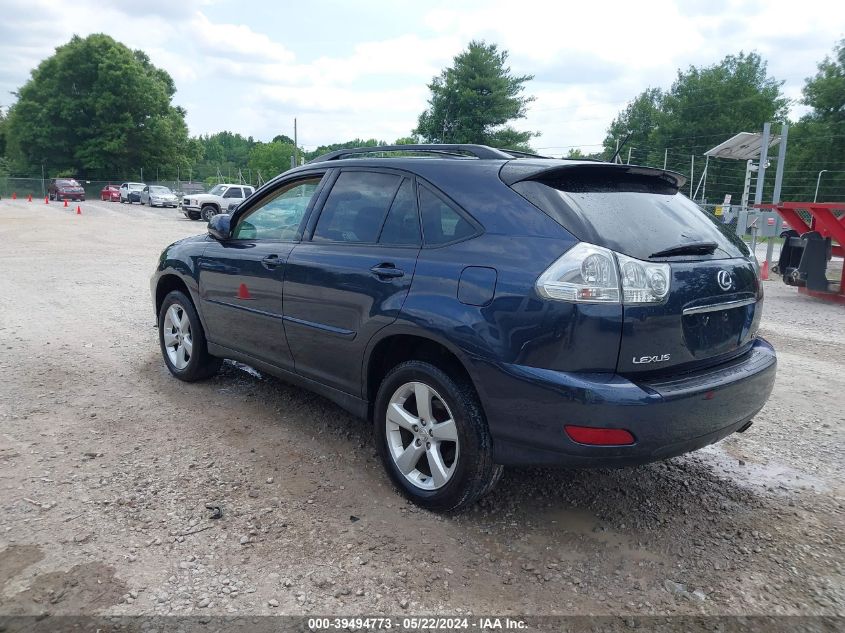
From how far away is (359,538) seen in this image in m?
2.92

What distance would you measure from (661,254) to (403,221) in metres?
1.32

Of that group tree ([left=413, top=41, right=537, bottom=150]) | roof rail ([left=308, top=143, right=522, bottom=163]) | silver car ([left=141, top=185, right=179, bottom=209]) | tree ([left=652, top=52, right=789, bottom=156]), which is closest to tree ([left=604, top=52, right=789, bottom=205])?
tree ([left=652, top=52, right=789, bottom=156])

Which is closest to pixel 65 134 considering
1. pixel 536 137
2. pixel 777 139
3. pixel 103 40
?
pixel 103 40

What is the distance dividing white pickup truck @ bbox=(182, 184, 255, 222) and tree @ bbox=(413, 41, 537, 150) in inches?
630

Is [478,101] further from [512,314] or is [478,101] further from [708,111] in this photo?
[512,314]

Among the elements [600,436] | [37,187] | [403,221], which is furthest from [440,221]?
[37,187]

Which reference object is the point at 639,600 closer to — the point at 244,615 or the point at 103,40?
the point at 244,615

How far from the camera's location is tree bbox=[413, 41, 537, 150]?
136ft

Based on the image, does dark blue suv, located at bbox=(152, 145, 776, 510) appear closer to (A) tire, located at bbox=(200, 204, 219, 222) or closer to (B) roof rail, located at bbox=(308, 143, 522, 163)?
(B) roof rail, located at bbox=(308, 143, 522, 163)

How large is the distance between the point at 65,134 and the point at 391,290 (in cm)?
6770

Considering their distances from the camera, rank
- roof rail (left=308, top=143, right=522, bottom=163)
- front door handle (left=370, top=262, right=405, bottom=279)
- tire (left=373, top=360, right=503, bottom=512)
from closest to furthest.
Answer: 1. tire (left=373, top=360, right=503, bottom=512)
2. front door handle (left=370, top=262, right=405, bottom=279)
3. roof rail (left=308, top=143, right=522, bottom=163)

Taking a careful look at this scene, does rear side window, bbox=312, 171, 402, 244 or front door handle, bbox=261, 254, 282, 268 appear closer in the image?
rear side window, bbox=312, 171, 402, 244

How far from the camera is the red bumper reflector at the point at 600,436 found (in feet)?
8.34

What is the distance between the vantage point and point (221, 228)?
4.55m
